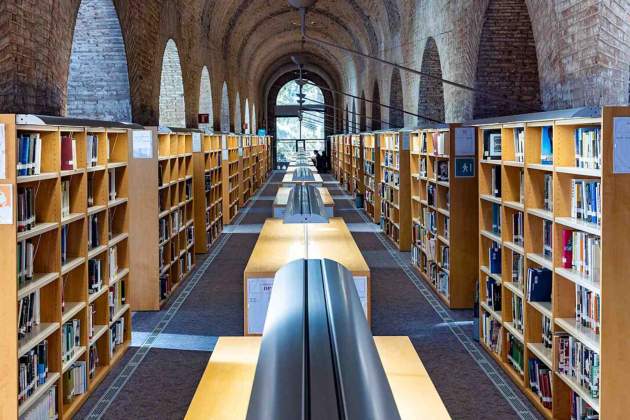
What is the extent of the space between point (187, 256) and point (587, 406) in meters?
7.59

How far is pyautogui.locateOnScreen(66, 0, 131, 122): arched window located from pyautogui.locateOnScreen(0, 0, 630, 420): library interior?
1.0 inches

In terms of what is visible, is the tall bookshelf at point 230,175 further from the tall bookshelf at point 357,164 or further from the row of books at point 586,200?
the row of books at point 586,200

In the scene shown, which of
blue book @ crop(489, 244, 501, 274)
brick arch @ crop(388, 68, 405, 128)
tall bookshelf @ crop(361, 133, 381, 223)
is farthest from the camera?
brick arch @ crop(388, 68, 405, 128)

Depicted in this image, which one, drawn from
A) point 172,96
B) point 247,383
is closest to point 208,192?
point 172,96

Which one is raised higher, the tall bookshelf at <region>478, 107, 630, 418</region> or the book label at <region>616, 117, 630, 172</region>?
the book label at <region>616, 117, 630, 172</region>

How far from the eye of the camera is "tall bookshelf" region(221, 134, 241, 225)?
17188mm

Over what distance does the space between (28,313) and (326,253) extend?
2.85m

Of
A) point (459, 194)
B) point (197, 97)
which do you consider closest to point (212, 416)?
point (459, 194)

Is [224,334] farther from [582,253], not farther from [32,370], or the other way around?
[582,253]

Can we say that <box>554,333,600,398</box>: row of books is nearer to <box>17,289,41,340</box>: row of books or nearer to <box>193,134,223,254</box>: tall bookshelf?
<box>17,289,41,340</box>: row of books

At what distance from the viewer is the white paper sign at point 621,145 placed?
14.3 ft

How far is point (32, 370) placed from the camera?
5070 mm

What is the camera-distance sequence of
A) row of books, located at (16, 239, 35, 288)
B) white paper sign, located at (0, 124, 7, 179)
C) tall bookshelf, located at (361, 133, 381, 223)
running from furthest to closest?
tall bookshelf, located at (361, 133, 381, 223), row of books, located at (16, 239, 35, 288), white paper sign, located at (0, 124, 7, 179)

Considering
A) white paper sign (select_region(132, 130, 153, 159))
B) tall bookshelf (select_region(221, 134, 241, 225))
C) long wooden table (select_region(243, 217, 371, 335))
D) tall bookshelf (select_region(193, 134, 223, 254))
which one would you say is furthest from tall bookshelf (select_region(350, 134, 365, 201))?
white paper sign (select_region(132, 130, 153, 159))
